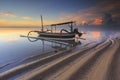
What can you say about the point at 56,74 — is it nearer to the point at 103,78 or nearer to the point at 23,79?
the point at 23,79

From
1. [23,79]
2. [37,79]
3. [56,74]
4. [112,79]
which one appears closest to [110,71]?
[112,79]

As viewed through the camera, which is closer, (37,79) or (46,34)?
(37,79)

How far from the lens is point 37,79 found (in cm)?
442

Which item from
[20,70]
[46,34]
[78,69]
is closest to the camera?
[78,69]

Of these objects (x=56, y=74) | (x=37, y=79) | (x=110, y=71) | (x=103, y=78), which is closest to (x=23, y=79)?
(x=37, y=79)

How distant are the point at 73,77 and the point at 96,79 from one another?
0.53 metres

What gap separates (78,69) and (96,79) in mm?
940

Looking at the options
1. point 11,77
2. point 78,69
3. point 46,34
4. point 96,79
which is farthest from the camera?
point 46,34

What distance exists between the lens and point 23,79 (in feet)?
14.3

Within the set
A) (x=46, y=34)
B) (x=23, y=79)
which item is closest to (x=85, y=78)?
(x=23, y=79)

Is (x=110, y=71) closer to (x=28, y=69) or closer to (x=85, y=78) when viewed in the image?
(x=85, y=78)

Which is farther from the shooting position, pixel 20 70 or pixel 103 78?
pixel 20 70

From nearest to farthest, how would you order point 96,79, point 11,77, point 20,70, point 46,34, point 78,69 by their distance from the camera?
point 96,79 → point 11,77 → point 78,69 → point 20,70 → point 46,34

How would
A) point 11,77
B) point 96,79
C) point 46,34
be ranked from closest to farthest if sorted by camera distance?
point 96,79 → point 11,77 → point 46,34
